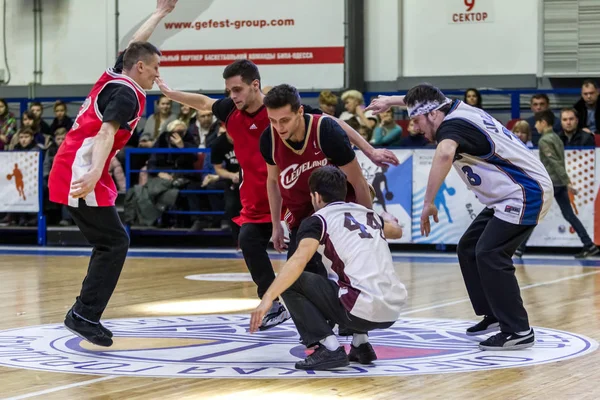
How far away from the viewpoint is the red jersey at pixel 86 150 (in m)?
7.06

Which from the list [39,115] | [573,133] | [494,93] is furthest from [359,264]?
[39,115]

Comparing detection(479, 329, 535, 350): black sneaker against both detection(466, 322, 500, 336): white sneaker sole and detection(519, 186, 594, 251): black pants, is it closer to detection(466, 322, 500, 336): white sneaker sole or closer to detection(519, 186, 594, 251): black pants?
detection(466, 322, 500, 336): white sneaker sole

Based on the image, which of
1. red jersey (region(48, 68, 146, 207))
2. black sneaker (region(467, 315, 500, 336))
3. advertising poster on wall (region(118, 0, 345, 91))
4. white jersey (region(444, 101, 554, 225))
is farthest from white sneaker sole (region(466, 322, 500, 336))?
advertising poster on wall (region(118, 0, 345, 91))

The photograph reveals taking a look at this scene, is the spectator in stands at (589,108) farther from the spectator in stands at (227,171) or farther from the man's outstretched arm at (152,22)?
the man's outstretched arm at (152,22)

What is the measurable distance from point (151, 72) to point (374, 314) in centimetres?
237

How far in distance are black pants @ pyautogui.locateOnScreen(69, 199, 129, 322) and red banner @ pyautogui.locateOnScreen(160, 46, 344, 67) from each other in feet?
41.0

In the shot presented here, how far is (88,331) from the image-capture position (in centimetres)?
703

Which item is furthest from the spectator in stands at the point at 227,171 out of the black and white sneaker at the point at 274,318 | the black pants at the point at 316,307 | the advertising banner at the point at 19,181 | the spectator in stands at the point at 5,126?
the black pants at the point at 316,307

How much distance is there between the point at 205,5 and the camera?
2027cm

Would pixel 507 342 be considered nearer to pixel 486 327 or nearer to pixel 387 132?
pixel 486 327

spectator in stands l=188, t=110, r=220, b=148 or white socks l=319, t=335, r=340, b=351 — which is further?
spectator in stands l=188, t=110, r=220, b=148

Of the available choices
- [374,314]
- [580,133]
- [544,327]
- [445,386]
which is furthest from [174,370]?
[580,133]

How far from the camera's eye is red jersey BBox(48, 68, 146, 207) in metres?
7.06

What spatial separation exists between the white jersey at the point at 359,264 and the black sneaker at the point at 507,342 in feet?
3.77
